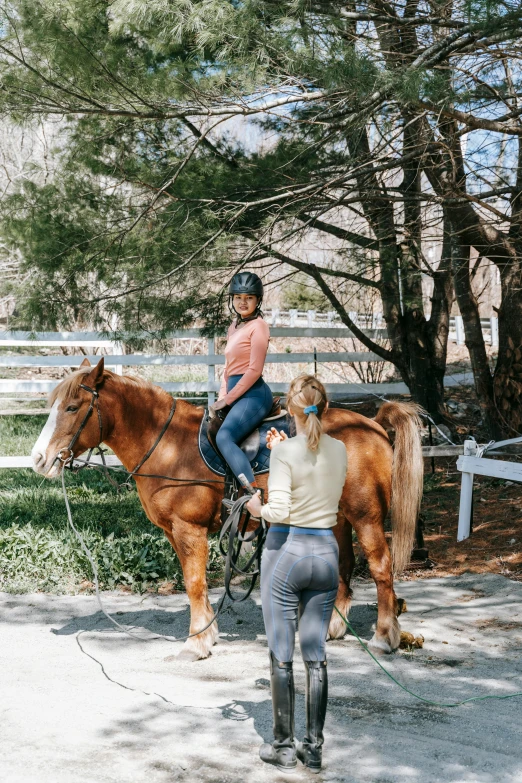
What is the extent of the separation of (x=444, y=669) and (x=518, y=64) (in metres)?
5.15

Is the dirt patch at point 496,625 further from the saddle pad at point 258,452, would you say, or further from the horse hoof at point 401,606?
the saddle pad at point 258,452

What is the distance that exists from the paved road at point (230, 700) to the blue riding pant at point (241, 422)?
→ 49.9 inches

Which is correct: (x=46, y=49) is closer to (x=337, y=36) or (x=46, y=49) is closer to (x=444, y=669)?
(x=337, y=36)

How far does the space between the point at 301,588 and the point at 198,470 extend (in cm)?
211

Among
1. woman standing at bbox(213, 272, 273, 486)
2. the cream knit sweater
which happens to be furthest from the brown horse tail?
the cream knit sweater

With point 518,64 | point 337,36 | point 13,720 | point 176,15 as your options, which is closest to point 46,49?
point 176,15

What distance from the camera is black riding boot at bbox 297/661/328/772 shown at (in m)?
3.32

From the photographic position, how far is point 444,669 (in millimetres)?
4793

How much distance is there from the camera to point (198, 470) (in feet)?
17.5

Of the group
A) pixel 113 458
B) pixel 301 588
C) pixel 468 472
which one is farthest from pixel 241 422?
pixel 113 458

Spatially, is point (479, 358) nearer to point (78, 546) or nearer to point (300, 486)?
point (78, 546)

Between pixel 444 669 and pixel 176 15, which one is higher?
pixel 176 15

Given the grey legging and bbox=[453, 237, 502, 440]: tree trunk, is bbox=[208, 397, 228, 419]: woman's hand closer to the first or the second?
the grey legging

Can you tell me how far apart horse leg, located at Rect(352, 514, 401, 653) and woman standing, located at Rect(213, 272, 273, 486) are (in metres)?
0.86
